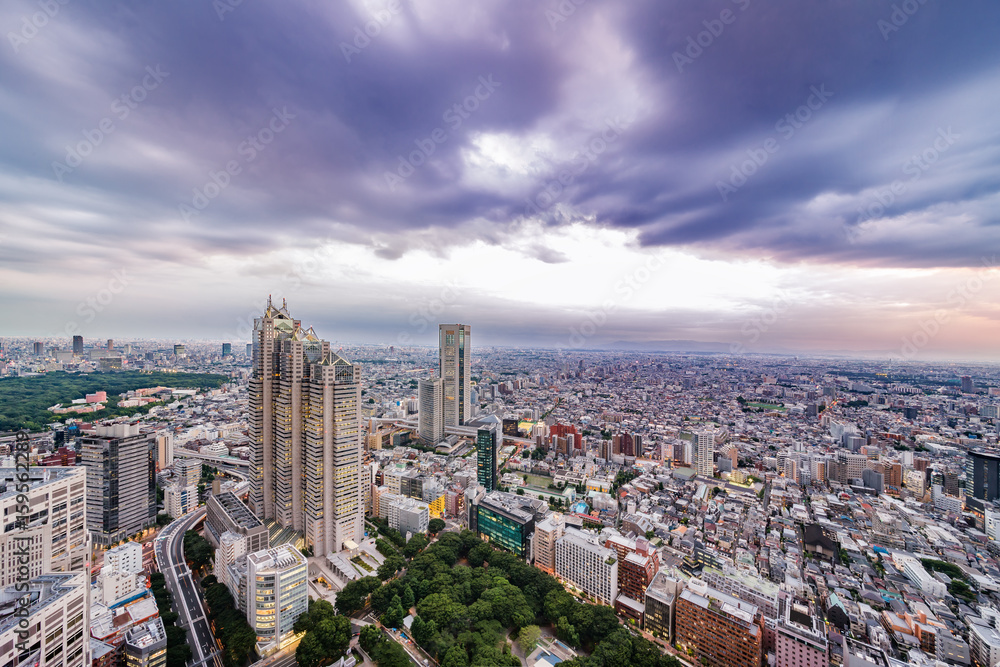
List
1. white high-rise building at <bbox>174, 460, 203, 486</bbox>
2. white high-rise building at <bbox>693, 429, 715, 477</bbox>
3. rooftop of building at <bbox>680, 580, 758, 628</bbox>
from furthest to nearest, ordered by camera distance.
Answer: white high-rise building at <bbox>693, 429, 715, 477</bbox>
white high-rise building at <bbox>174, 460, 203, 486</bbox>
rooftop of building at <bbox>680, 580, 758, 628</bbox>

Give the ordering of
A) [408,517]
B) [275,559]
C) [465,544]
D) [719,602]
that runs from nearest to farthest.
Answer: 1. [275,559]
2. [719,602]
3. [465,544]
4. [408,517]

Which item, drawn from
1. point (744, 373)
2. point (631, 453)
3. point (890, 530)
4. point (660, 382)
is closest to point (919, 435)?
point (890, 530)

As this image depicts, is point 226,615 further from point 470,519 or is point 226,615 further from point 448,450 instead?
point 448,450

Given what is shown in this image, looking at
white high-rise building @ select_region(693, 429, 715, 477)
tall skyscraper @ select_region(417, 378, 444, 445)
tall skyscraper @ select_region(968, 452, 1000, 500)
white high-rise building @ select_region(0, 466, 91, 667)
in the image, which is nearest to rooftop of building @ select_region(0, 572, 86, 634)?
white high-rise building @ select_region(0, 466, 91, 667)

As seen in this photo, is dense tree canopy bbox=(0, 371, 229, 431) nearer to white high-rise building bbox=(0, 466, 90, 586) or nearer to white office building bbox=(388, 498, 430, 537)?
white high-rise building bbox=(0, 466, 90, 586)

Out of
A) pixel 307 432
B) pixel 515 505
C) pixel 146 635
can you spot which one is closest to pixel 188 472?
pixel 307 432

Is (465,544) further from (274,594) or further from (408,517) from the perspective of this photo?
(274,594)

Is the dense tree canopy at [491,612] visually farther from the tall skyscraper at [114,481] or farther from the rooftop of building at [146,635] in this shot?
the tall skyscraper at [114,481]
